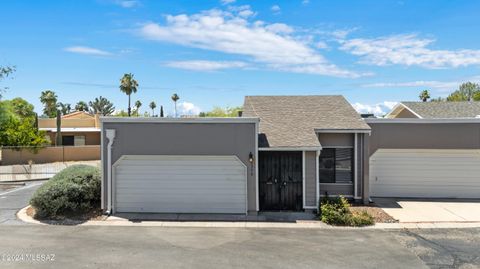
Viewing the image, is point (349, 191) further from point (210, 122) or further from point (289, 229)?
point (210, 122)

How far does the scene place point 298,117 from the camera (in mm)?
15852

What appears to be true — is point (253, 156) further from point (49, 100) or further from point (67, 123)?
point (49, 100)

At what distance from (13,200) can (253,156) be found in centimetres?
1089

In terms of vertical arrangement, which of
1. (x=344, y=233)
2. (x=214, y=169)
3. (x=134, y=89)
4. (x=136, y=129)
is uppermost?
(x=134, y=89)

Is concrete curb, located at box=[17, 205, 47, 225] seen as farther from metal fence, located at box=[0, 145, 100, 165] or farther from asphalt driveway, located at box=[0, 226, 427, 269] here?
metal fence, located at box=[0, 145, 100, 165]

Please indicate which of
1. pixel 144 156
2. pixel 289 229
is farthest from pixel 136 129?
pixel 289 229

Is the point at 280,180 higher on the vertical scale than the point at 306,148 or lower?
lower

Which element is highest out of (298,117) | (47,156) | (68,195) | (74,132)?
(298,117)

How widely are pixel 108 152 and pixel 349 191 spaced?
384 inches

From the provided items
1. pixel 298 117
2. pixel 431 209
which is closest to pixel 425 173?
pixel 431 209

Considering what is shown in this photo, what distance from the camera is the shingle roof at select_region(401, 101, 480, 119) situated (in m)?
20.2

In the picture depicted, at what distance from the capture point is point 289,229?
11.7 metres

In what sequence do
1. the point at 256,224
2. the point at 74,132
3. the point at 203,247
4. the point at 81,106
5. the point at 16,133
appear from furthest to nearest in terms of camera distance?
the point at 81,106, the point at 74,132, the point at 16,133, the point at 256,224, the point at 203,247

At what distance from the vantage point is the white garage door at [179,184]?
1328cm
